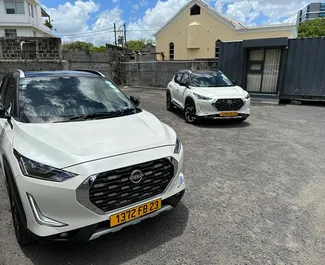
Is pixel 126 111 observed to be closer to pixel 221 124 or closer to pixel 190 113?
pixel 190 113

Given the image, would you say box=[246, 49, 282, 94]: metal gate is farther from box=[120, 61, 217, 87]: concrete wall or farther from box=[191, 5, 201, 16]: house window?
box=[191, 5, 201, 16]: house window

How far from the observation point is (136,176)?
2193 mm

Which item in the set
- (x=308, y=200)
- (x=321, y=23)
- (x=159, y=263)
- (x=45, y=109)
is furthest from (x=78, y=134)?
(x=321, y=23)

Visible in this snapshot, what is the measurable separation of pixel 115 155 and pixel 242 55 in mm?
11001

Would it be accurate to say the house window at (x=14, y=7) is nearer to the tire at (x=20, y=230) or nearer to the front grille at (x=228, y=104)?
the front grille at (x=228, y=104)

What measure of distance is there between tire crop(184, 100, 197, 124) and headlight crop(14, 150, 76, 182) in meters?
5.48

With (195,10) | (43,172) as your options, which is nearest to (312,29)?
(195,10)

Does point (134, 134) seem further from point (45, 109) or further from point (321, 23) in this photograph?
point (321, 23)

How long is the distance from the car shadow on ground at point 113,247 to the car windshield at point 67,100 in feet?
4.35

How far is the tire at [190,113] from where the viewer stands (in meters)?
7.16

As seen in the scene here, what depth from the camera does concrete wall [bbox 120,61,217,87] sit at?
45.9 feet

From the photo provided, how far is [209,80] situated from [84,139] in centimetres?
618

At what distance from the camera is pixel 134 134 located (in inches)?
99.7

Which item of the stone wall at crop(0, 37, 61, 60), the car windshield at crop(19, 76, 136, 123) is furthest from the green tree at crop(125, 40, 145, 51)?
the car windshield at crop(19, 76, 136, 123)
